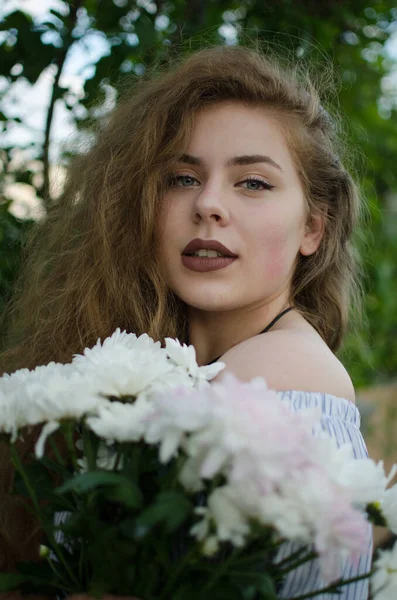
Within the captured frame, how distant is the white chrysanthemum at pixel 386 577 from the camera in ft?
3.23

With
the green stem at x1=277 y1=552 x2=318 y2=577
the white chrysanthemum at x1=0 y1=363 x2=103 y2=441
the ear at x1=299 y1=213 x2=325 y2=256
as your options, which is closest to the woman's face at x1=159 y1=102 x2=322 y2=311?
the ear at x1=299 y1=213 x2=325 y2=256

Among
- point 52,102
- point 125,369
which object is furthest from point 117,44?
point 125,369

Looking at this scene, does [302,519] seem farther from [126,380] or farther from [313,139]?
[313,139]

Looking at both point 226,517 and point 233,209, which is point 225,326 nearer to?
point 233,209

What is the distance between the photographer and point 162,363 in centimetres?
107

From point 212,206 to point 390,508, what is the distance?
94 centimetres

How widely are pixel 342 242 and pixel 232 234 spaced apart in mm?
635

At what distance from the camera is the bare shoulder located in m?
1.49

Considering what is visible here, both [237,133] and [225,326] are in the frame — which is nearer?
[237,133]

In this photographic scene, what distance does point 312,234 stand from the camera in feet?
6.89

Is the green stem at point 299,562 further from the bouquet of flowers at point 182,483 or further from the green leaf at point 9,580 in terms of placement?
the green leaf at point 9,580

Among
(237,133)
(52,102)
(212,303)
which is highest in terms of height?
(52,102)

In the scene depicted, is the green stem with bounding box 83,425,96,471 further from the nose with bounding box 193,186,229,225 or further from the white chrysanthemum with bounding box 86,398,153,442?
the nose with bounding box 193,186,229,225

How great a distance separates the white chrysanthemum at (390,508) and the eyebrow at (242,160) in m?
1.01
